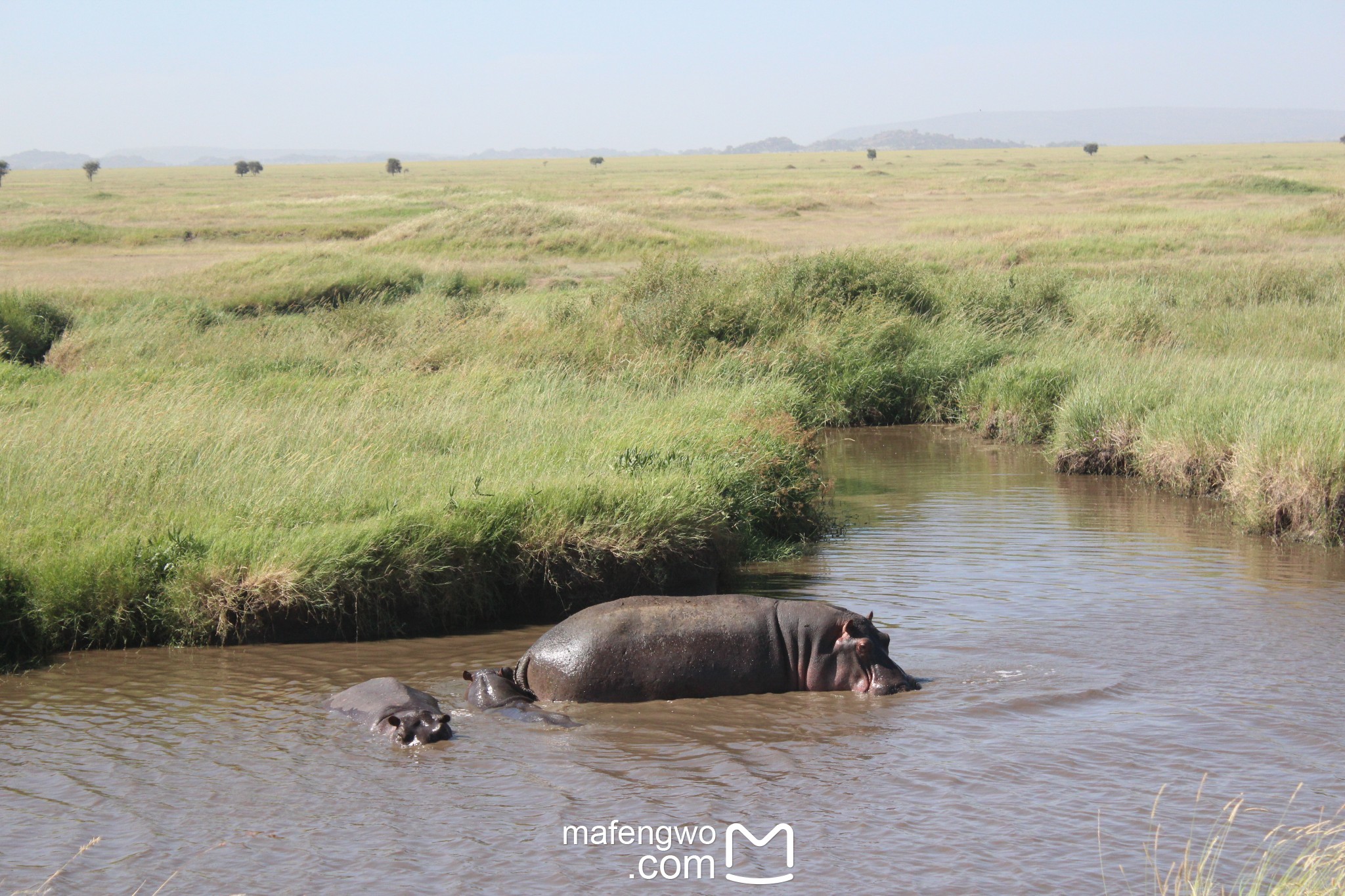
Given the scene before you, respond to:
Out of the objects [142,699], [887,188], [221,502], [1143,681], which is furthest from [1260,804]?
[887,188]

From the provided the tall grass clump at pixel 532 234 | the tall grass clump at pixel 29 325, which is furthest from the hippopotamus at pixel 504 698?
the tall grass clump at pixel 532 234

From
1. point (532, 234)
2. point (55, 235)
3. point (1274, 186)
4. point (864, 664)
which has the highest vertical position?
point (1274, 186)

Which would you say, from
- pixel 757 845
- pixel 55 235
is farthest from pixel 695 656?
pixel 55 235

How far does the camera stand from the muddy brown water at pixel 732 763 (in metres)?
5.63

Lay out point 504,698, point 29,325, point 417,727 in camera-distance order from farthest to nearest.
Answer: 1. point 29,325
2. point 504,698
3. point 417,727

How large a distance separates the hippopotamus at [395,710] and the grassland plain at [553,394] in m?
1.45

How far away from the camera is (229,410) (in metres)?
12.8

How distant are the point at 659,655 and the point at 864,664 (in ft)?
4.38

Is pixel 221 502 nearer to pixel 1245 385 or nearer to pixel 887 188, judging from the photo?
pixel 1245 385

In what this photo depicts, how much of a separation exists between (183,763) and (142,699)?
1224 mm

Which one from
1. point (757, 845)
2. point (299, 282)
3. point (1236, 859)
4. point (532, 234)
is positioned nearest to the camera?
point (1236, 859)

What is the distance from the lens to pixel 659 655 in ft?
25.0

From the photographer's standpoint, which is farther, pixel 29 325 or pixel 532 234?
pixel 532 234

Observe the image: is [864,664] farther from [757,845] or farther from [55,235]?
[55,235]
